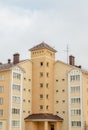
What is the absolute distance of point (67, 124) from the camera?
68125 mm

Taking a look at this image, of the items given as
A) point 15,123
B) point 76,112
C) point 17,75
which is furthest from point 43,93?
point 15,123

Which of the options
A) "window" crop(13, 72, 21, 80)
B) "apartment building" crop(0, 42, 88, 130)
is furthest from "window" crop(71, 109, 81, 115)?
"window" crop(13, 72, 21, 80)

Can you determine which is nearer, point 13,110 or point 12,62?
point 13,110

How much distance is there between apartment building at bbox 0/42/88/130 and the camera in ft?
216

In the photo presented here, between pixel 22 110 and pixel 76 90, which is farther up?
pixel 76 90

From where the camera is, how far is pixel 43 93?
69.8 meters

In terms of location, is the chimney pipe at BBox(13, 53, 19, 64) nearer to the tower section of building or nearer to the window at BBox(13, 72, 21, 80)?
the window at BBox(13, 72, 21, 80)

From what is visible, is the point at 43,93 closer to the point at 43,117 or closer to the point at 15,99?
the point at 43,117

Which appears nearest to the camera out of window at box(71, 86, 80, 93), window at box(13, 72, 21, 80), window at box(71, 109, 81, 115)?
window at box(13, 72, 21, 80)

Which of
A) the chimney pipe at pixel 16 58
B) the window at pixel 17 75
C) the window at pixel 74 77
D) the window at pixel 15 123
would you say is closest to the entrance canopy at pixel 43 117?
the window at pixel 15 123

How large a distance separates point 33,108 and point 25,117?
3.20 m

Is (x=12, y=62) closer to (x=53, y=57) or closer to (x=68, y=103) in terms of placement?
(x=53, y=57)

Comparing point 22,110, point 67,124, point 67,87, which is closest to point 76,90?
point 67,87

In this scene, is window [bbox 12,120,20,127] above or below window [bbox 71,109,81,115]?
below
